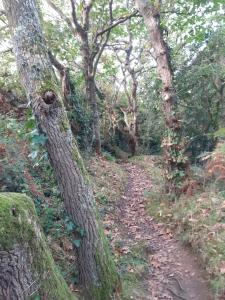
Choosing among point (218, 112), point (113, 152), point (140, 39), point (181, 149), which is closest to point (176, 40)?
point (140, 39)

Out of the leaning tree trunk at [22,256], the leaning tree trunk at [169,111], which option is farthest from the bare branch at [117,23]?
the leaning tree trunk at [22,256]

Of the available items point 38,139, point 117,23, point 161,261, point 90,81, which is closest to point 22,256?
point 38,139

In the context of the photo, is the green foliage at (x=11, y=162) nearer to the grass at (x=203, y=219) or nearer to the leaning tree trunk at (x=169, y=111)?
the grass at (x=203, y=219)

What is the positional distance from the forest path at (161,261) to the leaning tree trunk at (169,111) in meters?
1.27

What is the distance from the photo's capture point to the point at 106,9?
12.5 metres

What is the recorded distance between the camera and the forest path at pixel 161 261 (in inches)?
196

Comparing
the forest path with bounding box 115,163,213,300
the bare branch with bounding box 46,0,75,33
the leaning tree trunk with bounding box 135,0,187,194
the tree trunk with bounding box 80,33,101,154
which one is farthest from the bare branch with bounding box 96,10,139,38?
the forest path with bounding box 115,163,213,300

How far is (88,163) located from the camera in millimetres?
11008

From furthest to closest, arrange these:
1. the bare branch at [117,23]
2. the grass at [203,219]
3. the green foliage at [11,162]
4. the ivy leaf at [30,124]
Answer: the bare branch at [117,23]
the grass at [203,219]
the green foliage at [11,162]
the ivy leaf at [30,124]

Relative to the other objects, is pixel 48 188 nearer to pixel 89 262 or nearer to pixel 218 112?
pixel 89 262

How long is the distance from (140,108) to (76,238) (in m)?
16.4

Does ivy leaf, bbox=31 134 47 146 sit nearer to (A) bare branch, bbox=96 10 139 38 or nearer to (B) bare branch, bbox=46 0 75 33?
(A) bare branch, bbox=96 10 139 38

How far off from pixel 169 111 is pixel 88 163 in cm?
397

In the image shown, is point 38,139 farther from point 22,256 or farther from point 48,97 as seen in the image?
point 22,256
